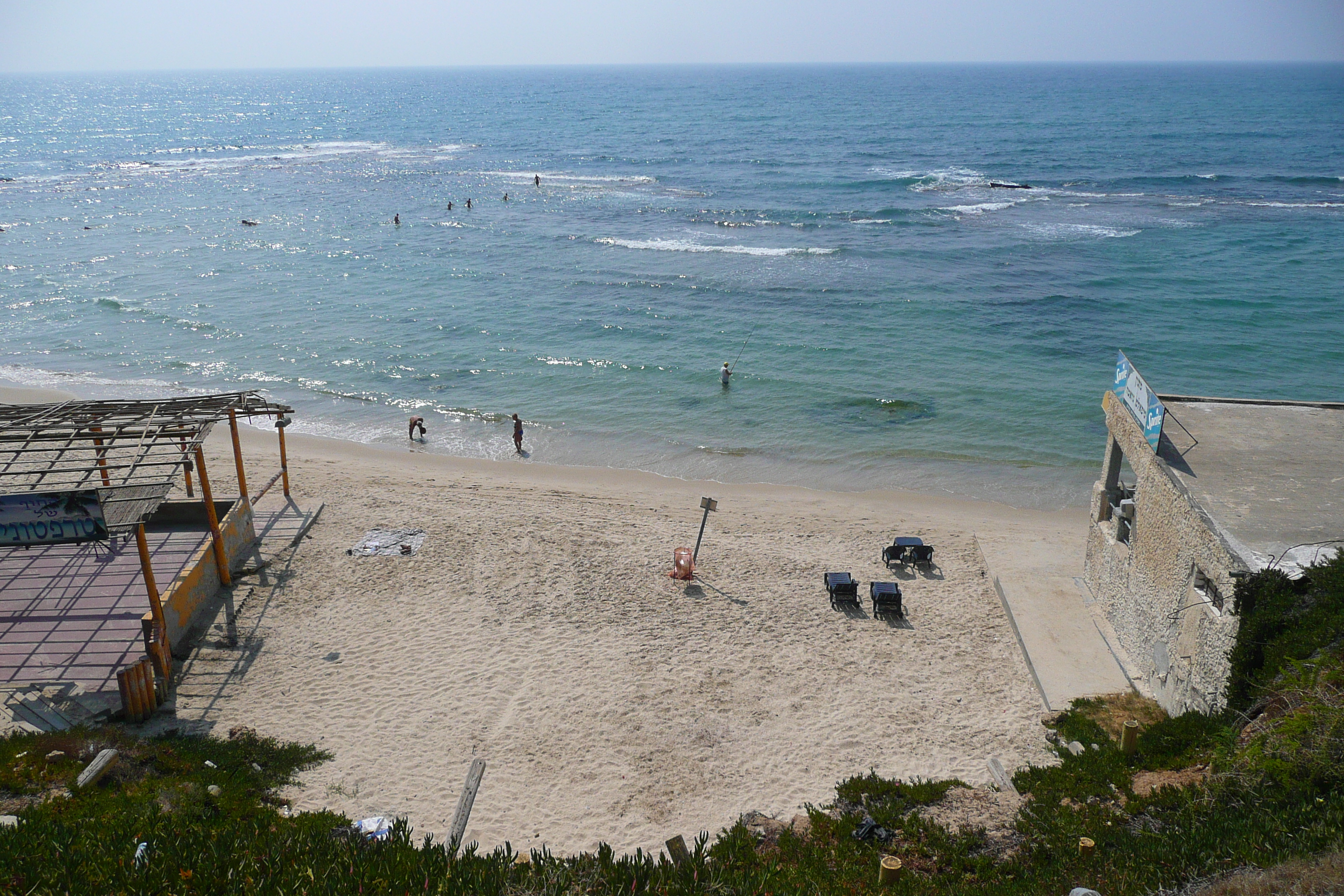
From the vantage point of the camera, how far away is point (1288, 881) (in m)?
5.91

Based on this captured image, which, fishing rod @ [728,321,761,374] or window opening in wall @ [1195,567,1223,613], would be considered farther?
fishing rod @ [728,321,761,374]

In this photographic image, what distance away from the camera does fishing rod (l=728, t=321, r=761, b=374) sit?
2991cm

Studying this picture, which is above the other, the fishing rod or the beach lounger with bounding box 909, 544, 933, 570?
the fishing rod

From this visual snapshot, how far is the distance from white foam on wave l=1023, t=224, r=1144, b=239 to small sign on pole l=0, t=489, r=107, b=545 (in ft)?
155

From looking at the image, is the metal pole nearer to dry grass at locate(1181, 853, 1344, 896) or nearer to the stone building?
the stone building

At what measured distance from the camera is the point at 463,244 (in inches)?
1882

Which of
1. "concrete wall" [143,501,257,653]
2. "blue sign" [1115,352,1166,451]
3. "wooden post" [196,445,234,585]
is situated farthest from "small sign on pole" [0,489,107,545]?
"blue sign" [1115,352,1166,451]

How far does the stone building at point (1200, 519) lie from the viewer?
1007 centimetres

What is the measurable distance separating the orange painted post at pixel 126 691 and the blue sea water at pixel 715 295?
13.8m

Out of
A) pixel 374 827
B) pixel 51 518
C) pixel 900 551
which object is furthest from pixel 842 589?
pixel 51 518

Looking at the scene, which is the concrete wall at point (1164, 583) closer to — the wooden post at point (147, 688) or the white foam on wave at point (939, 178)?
the wooden post at point (147, 688)

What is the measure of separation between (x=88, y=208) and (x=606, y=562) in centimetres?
5925

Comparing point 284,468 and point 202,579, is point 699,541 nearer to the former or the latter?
point 202,579

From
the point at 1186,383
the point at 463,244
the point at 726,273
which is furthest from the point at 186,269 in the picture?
the point at 1186,383
